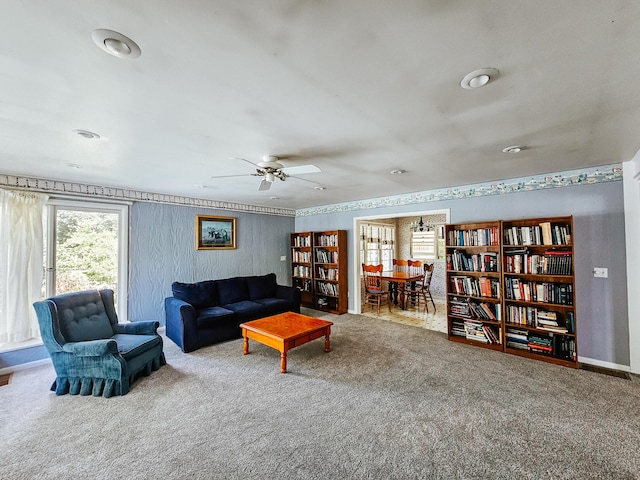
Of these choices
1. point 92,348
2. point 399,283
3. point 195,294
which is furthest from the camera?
point 399,283

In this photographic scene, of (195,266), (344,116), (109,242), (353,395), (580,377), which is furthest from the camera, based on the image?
(195,266)

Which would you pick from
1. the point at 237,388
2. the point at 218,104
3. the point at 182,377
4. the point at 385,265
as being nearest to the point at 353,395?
the point at 237,388

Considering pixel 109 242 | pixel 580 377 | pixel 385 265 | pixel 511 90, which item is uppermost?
pixel 511 90

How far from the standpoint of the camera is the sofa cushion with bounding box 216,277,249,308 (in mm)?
4902

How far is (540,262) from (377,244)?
3983mm

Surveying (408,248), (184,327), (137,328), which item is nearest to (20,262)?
(137,328)

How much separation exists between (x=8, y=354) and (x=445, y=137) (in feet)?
17.5

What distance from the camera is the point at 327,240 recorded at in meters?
6.17

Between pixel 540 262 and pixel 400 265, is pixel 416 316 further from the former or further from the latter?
pixel 540 262

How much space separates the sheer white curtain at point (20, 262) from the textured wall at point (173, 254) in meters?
1.05

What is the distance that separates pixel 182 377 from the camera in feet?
10.0

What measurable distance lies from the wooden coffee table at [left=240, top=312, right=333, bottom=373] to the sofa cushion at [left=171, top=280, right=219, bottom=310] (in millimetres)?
1250

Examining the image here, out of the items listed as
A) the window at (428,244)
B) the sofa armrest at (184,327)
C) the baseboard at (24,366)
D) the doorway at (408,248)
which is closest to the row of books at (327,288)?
the doorway at (408,248)

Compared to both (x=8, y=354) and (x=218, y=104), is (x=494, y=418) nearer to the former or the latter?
(x=218, y=104)
